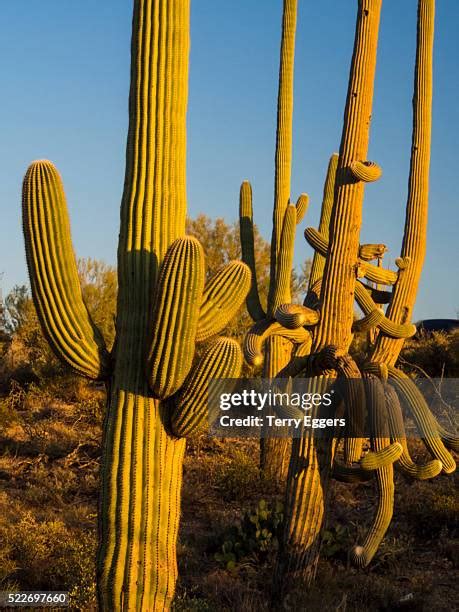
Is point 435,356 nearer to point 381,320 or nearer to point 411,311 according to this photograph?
point 411,311

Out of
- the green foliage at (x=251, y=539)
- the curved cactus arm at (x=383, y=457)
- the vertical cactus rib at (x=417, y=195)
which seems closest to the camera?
the curved cactus arm at (x=383, y=457)

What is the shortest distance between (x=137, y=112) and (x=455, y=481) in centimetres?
737

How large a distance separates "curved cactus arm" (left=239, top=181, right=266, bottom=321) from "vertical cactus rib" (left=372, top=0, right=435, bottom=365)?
347 centimetres

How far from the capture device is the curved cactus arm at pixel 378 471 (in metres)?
6.46

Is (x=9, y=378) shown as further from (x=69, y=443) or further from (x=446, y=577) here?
(x=446, y=577)

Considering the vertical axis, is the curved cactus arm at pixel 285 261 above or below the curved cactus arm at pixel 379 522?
above

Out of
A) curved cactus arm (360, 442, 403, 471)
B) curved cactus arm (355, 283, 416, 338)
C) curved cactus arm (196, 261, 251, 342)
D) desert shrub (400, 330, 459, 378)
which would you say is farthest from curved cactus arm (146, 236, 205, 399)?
desert shrub (400, 330, 459, 378)

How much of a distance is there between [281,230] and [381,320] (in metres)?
3.96

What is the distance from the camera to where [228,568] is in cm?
756

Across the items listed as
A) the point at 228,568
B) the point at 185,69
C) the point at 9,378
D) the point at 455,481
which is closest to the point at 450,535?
the point at 455,481

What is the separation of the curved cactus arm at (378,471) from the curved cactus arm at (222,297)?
6.22 feet

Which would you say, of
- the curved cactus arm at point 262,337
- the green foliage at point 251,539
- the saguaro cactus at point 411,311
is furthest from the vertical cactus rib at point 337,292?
the green foliage at point 251,539

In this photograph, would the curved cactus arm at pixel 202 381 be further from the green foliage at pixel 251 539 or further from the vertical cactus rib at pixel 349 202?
the green foliage at pixel 251 539

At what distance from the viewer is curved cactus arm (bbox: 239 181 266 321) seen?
35.6ft
